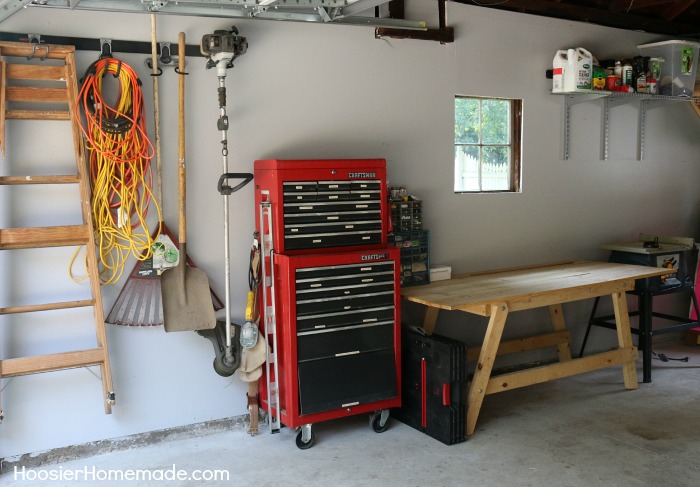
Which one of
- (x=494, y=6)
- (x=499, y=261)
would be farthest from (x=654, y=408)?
(x=494, y=6)

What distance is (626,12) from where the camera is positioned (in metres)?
5.95

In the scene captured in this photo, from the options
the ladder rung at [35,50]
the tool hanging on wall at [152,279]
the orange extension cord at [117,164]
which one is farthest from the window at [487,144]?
the ladder rung at [35,50]

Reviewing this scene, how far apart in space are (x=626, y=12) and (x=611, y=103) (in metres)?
0.75

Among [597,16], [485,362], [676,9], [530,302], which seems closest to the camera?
[485,362]

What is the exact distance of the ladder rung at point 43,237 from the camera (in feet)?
12.0

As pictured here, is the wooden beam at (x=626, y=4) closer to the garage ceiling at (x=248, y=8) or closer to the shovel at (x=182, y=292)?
the garage ceiling at (x=248, y=8)

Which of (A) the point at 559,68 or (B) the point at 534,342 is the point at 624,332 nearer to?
(B) the point at 534,342

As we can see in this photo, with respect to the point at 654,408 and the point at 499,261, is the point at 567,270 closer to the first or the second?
the point at 499,261

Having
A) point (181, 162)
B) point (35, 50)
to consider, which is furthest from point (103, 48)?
point (181, 162)

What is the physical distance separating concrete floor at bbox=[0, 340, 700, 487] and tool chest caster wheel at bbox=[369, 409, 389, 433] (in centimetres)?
4

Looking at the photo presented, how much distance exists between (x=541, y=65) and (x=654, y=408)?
2.57m

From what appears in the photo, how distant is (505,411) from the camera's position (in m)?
4.76

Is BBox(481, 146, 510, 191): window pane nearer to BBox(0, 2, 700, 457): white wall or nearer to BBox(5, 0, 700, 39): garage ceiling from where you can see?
BBox(0, 2, 700, 457): white wall

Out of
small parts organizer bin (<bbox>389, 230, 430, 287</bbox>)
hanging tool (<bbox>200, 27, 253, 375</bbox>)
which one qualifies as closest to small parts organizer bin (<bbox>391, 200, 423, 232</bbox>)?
small parts organizer bin (<bbox>389, 230, 430, 287</bbox>)
